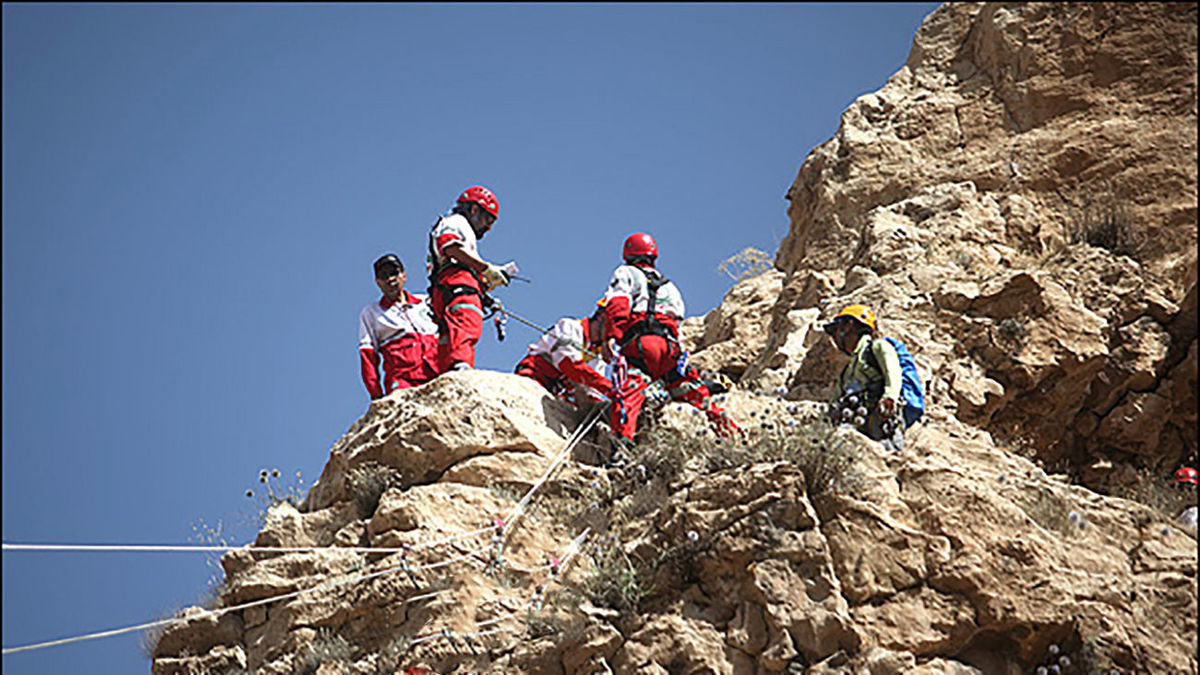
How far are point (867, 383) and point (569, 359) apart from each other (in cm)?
250

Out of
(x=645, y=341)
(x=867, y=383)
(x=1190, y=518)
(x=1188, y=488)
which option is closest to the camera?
(x=1190, y=518)

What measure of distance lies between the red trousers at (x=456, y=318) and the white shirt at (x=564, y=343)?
61 centimetres

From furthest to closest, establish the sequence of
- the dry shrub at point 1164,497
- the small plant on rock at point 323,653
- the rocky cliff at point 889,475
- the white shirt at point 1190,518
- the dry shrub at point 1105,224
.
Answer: the dry shrub at point 1105,224 < the dry shrub at point 1164,497 < the small plant on rock at point 323,653 < the white shirt at point 1190,518 < the rocky cliff at point 889,475

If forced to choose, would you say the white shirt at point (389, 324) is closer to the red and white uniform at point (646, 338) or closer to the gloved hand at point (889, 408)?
the red and white uniform at point (646, 338)

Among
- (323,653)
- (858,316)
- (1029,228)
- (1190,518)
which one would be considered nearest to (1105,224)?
(1029,228)

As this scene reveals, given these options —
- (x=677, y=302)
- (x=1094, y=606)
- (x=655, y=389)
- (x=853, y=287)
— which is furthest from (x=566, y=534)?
(x=853, y=287)

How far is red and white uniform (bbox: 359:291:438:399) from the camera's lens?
1008cm

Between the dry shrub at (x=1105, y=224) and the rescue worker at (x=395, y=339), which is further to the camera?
the dry shrub at (x=1105, y=224)

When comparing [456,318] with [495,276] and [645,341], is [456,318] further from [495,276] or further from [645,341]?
[645,341]

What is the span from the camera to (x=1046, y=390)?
10.5 m

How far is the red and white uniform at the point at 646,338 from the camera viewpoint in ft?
32.1

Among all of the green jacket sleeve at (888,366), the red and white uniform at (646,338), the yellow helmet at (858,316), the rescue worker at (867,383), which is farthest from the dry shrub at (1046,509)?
the red and white uniform at (646,338)

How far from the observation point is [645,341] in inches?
387

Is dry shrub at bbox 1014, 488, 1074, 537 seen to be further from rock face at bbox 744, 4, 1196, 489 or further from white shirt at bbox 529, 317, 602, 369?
white shirt at bbox 529, 317, 602, 369
